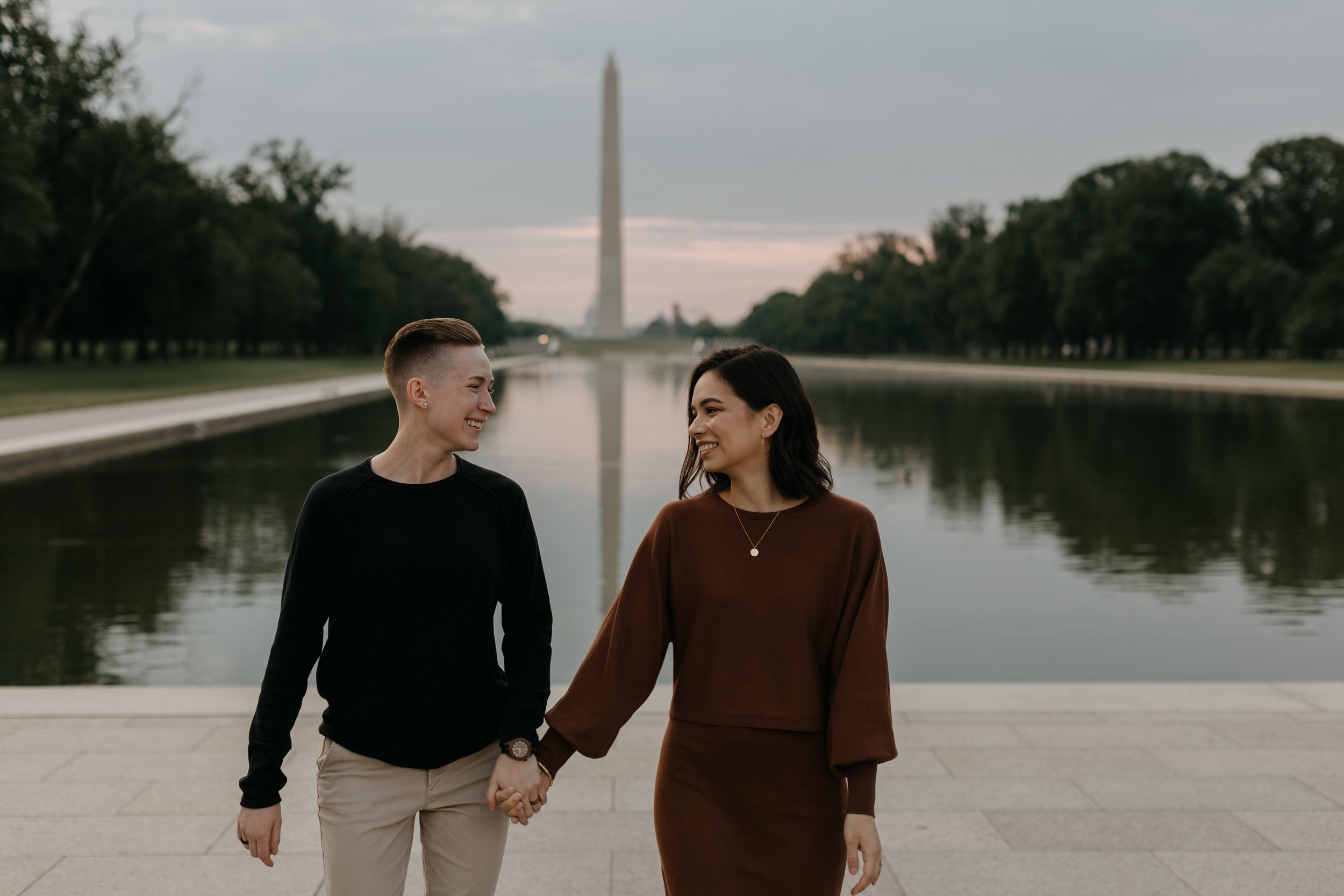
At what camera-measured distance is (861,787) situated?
96.5 inches

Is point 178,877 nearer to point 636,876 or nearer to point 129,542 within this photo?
point 636,876

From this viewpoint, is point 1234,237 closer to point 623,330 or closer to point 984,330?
point 984,330

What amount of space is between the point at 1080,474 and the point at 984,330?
77.9 m

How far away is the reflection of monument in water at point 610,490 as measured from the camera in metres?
9.80

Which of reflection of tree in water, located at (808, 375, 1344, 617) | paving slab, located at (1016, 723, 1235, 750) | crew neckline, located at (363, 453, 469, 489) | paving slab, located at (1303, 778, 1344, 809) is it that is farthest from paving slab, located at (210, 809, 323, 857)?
reflection of tree in water, located at (808, 375, 1344, 617)

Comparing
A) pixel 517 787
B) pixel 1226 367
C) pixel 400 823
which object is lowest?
pixel 1226 367

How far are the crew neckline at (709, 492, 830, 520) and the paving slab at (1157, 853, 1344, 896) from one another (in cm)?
200

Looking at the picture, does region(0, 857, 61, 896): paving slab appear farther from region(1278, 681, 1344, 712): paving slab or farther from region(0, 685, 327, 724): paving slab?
region(1278, 681, 1344, 712): paving slab

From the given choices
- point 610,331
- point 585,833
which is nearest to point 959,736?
point 585,833

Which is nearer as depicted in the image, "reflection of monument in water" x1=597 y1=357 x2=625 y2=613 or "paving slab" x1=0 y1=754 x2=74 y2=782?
"paving slab" x1=0 y1=754 x2=74 y2=782

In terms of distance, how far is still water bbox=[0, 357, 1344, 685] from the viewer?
295 inches

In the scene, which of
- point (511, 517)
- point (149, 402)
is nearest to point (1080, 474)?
point (511, 517)

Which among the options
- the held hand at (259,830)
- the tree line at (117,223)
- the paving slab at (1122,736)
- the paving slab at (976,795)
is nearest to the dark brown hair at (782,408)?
the held hand at (259,830)

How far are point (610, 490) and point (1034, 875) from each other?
36.8 feet
